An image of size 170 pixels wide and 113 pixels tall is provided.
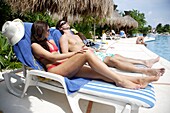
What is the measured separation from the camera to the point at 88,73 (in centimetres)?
254

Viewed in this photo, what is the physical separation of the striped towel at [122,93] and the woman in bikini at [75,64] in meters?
0.11

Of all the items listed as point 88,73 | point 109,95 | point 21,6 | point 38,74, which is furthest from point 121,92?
point 21,6

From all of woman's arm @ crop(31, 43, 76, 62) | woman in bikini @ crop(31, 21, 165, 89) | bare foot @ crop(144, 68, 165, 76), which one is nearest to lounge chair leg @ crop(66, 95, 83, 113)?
woman in bikini @ crop(31, 21, 165, 89)

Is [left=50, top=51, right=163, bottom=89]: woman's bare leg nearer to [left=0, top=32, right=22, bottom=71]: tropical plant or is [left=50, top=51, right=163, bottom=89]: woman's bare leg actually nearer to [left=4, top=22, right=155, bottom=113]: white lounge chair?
[left=4, top=22, right=155, bottom=113]: white lounge chair

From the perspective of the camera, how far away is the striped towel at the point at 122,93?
1.89 m

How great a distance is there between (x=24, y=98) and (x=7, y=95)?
29cm

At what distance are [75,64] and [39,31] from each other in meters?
0.67

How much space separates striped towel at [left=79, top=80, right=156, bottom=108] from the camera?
189 centimetres

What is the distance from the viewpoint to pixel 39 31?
2.56 m

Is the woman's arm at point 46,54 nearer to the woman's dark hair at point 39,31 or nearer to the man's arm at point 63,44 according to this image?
the woman's dark hair at point 39,31

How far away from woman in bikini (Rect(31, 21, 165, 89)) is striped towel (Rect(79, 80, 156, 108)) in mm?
106

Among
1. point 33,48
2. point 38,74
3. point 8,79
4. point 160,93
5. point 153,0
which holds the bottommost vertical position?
point 160,93

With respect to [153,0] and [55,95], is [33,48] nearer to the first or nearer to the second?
[55,95]

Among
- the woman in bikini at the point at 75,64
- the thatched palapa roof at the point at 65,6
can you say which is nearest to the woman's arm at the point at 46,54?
the woman in bikini at the point at 75,64
